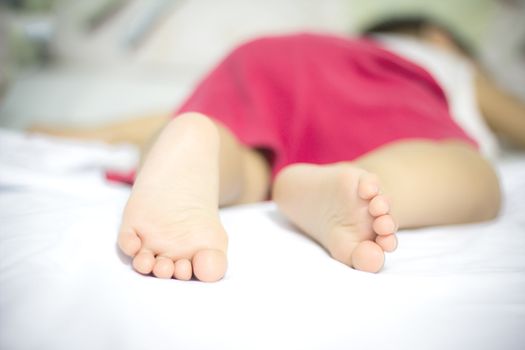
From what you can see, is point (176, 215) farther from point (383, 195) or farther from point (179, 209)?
point (383, 195)

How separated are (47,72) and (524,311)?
132 centimetres

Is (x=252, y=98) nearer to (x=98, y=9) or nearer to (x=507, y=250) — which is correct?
(x=507, y=250)

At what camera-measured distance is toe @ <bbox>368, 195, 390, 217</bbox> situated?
404mm

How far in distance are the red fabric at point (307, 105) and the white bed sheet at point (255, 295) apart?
20 centimetres

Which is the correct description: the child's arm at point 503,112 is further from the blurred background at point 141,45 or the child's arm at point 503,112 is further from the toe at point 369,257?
the toe at point 369,257

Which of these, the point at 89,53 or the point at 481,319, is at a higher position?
the point at 481,319

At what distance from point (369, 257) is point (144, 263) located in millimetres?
193

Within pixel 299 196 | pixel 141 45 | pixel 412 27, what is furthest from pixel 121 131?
pixel 412 27

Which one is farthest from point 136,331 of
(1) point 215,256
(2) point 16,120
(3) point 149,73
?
(3) point 149,73

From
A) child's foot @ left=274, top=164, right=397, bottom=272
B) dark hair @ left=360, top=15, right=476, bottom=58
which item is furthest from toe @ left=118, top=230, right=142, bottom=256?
dark hair @ left=360, top=15, right=476, bottom=58

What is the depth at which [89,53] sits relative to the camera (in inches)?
52.1

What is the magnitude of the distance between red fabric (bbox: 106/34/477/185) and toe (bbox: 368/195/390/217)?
26cm

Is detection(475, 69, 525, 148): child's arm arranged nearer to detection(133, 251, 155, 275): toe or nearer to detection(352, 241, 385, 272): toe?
detection(352, 241, 385, 272): toe

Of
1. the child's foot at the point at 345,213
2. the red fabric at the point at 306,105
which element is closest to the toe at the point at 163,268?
the child's foot at the point at 345,213
